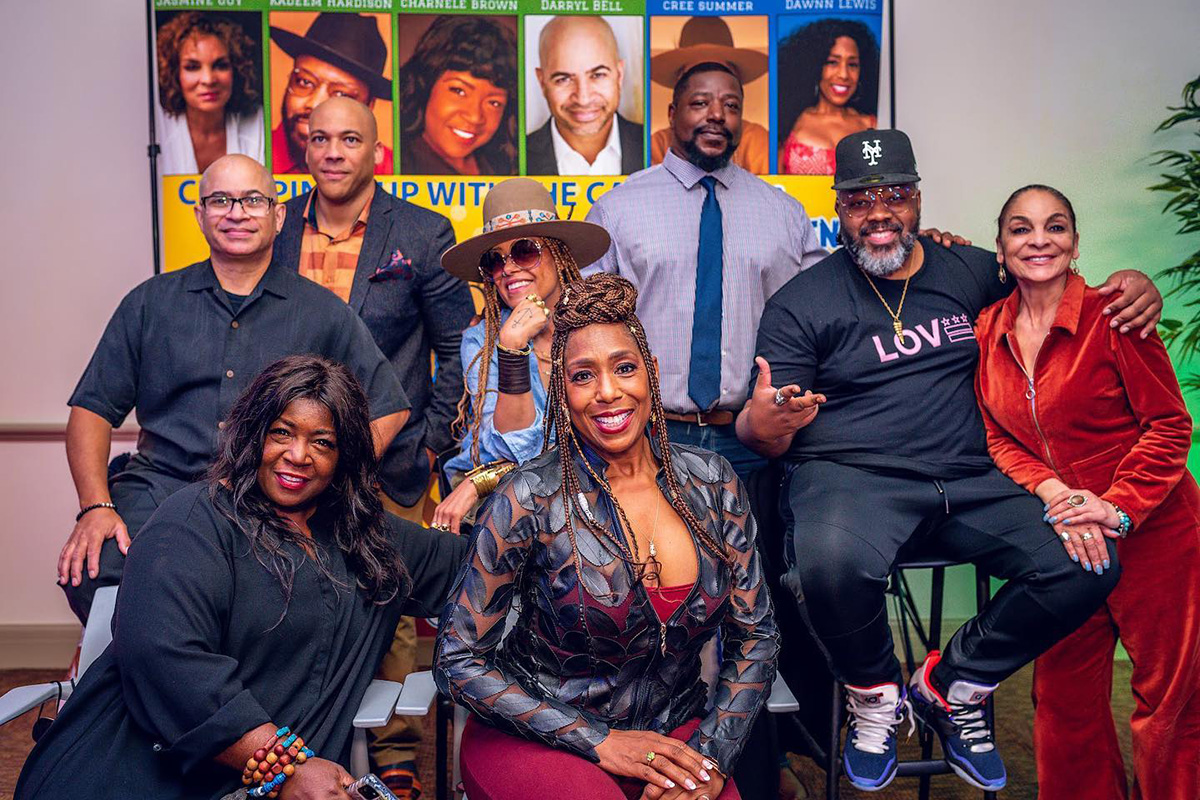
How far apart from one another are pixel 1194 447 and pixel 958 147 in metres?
1.67

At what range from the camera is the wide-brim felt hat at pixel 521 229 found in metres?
2.95

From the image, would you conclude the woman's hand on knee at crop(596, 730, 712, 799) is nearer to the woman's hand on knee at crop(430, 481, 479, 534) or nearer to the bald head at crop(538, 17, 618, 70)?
the woman's hand on knee at crop(430, 481, 479, 534)

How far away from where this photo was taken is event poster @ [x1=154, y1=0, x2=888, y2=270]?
4117mm

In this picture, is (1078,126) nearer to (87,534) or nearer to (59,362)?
(87,534)

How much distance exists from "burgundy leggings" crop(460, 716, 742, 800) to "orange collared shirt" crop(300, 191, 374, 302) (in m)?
1.76

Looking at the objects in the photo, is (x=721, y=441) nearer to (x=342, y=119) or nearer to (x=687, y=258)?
(x=687, y=258)

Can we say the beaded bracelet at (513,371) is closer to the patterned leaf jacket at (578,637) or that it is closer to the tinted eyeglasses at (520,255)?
the tinted eyeglasses at (520,255)

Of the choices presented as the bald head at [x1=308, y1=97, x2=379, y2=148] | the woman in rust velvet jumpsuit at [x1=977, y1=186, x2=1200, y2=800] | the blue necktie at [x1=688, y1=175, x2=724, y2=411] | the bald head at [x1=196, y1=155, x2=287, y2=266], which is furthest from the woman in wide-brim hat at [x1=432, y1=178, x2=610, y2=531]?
the woman in rust velvet jumpsuit at [x1=977, y1=186, x2=1200, y2=800]

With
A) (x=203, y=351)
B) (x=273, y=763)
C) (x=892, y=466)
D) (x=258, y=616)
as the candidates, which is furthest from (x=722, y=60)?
(x=273, y=763)

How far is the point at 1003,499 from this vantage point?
9.07 feet

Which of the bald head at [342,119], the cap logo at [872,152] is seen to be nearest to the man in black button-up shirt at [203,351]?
the bald head at [342,119]

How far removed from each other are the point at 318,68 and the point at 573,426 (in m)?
2.53

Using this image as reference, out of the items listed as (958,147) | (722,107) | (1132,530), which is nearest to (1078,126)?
(958,147)

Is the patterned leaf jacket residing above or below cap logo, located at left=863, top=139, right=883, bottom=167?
below
